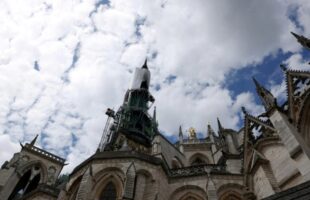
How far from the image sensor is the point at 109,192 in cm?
1295

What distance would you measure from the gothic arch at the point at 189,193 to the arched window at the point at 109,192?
10.7ft

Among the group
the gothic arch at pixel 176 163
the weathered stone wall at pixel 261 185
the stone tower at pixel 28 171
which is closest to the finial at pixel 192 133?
the gothic arch at pixel 176 163

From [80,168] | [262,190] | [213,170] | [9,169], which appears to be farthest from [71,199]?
[9,169]

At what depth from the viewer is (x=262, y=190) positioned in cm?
1048

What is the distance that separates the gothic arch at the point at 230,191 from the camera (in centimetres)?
1363

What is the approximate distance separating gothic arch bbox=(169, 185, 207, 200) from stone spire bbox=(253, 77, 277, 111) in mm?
5954

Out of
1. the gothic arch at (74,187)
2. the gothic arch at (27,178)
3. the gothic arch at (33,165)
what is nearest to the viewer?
the gothic arch at (74,187)

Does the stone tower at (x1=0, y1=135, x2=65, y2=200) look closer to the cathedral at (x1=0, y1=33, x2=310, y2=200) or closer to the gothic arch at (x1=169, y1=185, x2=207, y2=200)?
the cathedral at (x1=0, y1=33, x2=310, y2=200)

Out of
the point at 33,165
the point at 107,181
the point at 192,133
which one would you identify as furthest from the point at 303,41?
the point at 33,165

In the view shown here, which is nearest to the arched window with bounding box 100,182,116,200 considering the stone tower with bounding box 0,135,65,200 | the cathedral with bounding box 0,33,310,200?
the cathedral with bounding box 0,33,310,200

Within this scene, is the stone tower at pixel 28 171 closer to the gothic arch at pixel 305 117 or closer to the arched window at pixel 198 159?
the arched window at pixel 198 159

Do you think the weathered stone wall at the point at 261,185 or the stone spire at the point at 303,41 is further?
the stone spire at the point at 303,41

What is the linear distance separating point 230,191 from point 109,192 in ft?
22.0

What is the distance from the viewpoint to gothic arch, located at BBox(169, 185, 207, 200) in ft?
45.4
